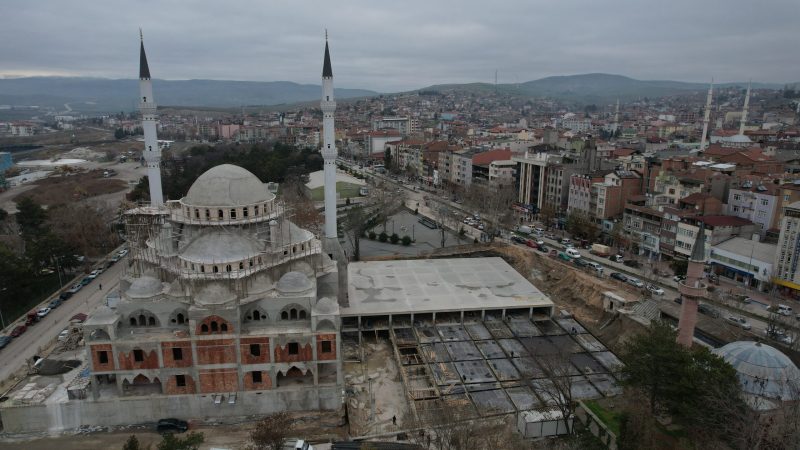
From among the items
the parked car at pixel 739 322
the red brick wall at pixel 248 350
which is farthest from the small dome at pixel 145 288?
the parked car at pixel 739 322

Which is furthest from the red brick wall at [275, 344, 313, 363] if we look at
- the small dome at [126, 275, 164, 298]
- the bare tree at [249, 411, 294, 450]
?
the small dome at [126, 275, 164, 298]

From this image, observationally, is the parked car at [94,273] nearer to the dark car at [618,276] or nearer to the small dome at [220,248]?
the small dome at [220,248]

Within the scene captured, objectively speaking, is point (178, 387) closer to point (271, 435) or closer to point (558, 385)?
point (271, 435)

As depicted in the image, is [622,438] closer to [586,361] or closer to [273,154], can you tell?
[586,361]

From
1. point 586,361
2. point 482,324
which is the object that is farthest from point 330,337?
point 586,361

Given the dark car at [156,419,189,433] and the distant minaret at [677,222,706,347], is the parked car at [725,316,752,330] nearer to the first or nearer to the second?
the distant minaret at [677,222,706,347]

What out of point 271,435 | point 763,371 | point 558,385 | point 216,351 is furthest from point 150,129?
point 763,371

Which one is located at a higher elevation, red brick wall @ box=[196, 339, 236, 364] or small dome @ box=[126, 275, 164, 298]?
small dome @ box=[126, 275, 164, 298]
